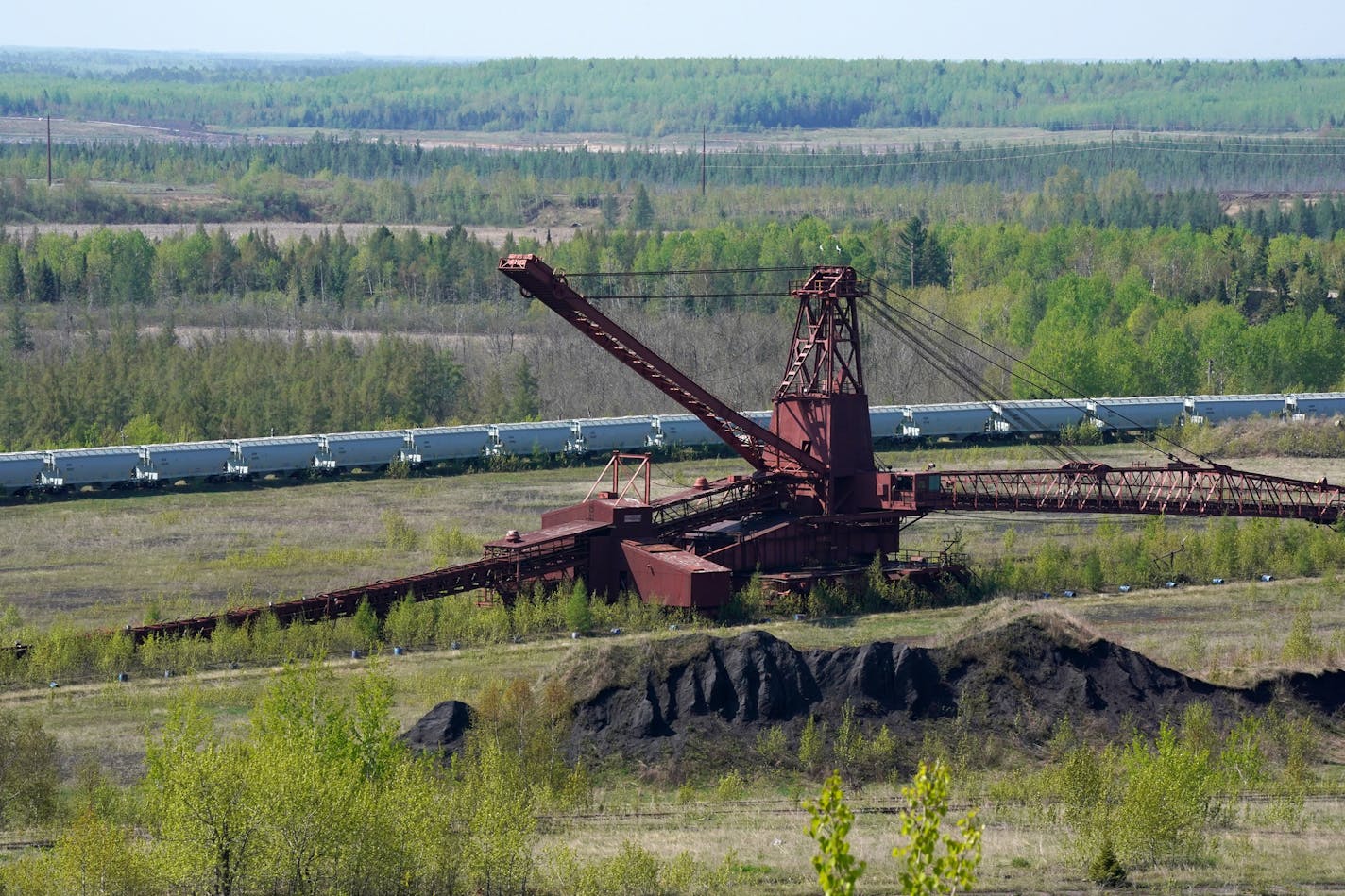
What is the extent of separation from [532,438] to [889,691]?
3817 cm

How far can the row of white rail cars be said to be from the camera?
68.3 m

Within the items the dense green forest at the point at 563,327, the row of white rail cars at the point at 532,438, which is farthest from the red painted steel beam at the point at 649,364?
A: the row of white rail cars at the point at 532,438

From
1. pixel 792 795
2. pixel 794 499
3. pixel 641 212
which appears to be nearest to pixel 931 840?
pixel 792 795

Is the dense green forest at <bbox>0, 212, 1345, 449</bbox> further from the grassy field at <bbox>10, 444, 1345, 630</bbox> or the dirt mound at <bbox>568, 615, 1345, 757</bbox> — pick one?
the dirt mound at <bbox>568, 615, 1345, 757</bbox>

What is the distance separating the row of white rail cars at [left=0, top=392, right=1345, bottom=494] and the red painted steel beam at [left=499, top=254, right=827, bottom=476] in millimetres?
20128

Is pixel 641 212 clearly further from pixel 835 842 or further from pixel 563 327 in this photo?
pixel 835 842

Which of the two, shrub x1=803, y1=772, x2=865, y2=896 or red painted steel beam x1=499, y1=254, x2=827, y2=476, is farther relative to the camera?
red painted steel beam x1=499, y1=254, x2=827, y2=476

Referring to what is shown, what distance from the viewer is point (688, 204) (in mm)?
177625

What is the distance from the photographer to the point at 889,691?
39156mm

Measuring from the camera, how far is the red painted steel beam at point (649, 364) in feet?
167

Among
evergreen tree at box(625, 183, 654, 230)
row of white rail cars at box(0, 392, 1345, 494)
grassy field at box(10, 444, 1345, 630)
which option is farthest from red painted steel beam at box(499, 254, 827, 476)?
evergreen tree at box(625, 183, 654, 230)

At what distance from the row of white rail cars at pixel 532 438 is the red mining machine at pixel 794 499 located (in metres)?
19.8

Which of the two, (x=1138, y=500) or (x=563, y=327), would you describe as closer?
(x=1138, y=500)

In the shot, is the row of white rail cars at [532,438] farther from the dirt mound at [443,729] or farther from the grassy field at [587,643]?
the dirt mound at [443,729]
